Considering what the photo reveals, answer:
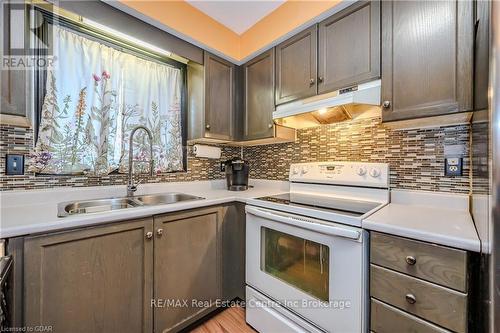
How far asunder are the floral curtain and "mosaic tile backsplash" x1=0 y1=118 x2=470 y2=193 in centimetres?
8

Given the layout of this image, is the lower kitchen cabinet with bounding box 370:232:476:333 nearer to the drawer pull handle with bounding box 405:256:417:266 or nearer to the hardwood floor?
the drawer pull handle with bounding box 405:256:417:266

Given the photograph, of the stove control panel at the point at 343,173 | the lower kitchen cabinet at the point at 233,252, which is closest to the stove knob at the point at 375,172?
the stove control panel at the point at 343,173

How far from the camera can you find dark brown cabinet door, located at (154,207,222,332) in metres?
1.22

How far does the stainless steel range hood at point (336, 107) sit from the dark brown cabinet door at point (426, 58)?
0.25ft

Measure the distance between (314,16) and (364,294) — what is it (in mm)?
1658

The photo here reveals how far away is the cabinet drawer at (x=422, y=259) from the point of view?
73 centimetres

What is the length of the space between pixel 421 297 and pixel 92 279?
141cm

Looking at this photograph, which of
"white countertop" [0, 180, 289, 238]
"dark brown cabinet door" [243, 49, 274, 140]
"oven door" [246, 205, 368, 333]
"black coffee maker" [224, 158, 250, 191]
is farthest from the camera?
"black coffee maker" [224, 158, 250, 191]

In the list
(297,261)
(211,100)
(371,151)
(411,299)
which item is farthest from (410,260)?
(211,100)

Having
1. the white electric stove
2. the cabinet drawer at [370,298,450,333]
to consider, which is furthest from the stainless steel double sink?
the cabinet drawer at [370,298,450,333]

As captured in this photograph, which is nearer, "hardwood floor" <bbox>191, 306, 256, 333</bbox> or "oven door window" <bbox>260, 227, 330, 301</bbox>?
"oven door window" <bbox>260, 227, 330, 301</bbox>

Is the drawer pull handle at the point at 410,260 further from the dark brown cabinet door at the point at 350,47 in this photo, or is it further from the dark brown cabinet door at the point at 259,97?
the dark brown cabinet door at the point at 259,97

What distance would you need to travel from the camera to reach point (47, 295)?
2.88 ft

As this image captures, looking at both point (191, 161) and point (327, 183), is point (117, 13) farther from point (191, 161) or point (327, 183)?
point (327, 183)
